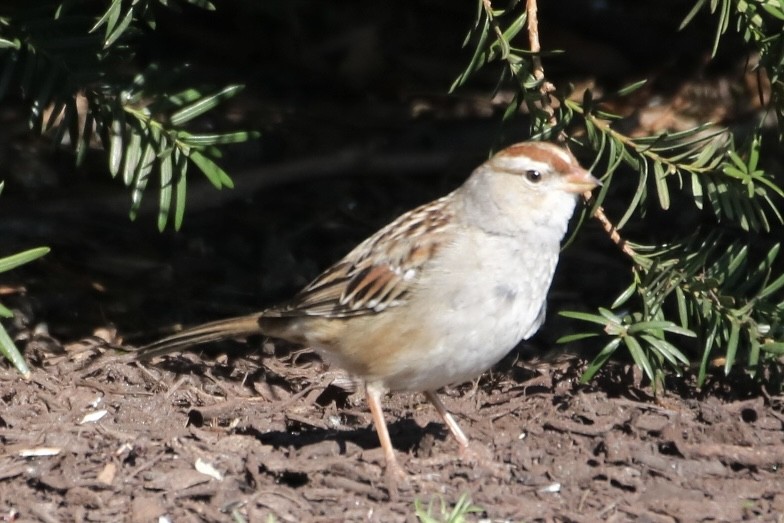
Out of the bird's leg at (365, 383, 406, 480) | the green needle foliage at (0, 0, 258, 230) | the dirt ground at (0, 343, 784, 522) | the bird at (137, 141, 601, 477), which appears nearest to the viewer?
the dirt ground at (0, 343, 784, 522)

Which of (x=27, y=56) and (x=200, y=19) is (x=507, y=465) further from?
(x=200, y=19)

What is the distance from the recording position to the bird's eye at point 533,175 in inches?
178

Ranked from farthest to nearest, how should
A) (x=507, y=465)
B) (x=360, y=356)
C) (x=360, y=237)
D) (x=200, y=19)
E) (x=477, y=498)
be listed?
1. (x=200, y=19)
2. (x=360, y=237)
3. (x=360, y=356)
4. (x=507, y=465)
5. (x=477, y=498)

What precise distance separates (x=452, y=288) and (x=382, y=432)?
21.5 inches

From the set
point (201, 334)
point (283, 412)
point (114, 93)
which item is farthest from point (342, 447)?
point (114, 93)

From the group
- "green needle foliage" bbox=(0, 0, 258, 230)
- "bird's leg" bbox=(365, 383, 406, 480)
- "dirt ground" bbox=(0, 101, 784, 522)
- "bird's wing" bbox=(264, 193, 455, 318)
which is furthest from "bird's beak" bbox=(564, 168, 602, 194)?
"green needle foliage" bbox=(0, 0, 258, 230)

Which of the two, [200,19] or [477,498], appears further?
[200,19]

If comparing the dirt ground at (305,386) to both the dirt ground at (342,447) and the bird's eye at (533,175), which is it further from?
the bird's eye at (533,175)

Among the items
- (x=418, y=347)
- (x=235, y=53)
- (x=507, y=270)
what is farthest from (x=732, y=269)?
(x=235, y=53)

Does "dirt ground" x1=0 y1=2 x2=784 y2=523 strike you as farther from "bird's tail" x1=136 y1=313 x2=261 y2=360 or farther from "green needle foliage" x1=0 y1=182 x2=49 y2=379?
"green needle foliage" x1=0 y1=182 x2=49 y2=379

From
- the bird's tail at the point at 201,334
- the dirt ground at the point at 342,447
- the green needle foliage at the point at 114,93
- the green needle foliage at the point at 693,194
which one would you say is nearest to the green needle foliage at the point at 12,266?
the dirt ground at the point at 342,447

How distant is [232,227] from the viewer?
20.9 feet

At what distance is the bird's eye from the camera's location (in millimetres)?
4533

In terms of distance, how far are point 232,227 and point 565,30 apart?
2375 millimetres
